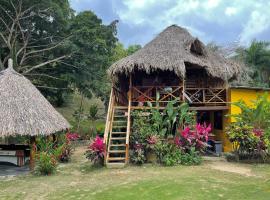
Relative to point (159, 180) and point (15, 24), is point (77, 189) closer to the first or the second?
point (159, 180)

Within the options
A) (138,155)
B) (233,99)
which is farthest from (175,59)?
(138,155)

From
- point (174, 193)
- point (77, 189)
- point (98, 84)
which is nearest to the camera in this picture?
point (174, 193)

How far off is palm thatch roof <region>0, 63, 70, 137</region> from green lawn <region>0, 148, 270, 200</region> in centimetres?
146

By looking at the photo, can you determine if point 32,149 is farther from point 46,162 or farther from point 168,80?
point 168,80

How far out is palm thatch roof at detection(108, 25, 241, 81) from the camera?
12906 mm

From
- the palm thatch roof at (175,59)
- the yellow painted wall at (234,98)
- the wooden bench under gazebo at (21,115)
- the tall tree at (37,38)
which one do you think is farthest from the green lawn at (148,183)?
the tall tree at (37,38)

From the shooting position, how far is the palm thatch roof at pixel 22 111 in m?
10.4

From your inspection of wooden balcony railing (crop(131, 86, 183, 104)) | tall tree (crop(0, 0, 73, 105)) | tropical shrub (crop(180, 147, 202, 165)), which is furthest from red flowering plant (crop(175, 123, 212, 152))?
tall tree (crop(0, 0, 73, 105))

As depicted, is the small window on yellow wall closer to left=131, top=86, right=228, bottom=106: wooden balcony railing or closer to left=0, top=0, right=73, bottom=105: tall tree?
left=131, top=86, right=228, bottom=106: wooden balcony railing

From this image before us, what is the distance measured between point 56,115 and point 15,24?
984 centimetres

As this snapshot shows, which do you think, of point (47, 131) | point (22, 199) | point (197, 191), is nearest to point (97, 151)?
point (47, 131)

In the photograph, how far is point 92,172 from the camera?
10.6 m

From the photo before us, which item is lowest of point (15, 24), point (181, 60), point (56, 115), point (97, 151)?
point (97, 151)

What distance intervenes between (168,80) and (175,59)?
2078mm
